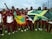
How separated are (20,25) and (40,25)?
0.42 m

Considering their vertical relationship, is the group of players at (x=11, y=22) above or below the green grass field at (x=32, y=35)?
above

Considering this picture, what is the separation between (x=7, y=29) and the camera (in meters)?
3.53

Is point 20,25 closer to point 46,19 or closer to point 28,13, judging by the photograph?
point 28,13

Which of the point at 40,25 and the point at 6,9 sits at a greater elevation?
the point at 6,9

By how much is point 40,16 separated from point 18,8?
483 millimetres

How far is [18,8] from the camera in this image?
3.56 metres

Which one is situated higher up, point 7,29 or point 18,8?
point 18,8

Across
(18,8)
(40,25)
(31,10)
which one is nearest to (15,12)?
(18,8)

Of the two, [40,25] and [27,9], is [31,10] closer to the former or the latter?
[27,9]

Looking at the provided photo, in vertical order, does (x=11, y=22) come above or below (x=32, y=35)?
above

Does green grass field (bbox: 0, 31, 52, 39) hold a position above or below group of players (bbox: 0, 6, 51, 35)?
below

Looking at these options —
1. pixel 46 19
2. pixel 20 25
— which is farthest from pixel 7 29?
pixel 46 19

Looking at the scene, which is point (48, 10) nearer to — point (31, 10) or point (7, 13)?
point (31, 10)

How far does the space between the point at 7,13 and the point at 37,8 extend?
63 centimetres
